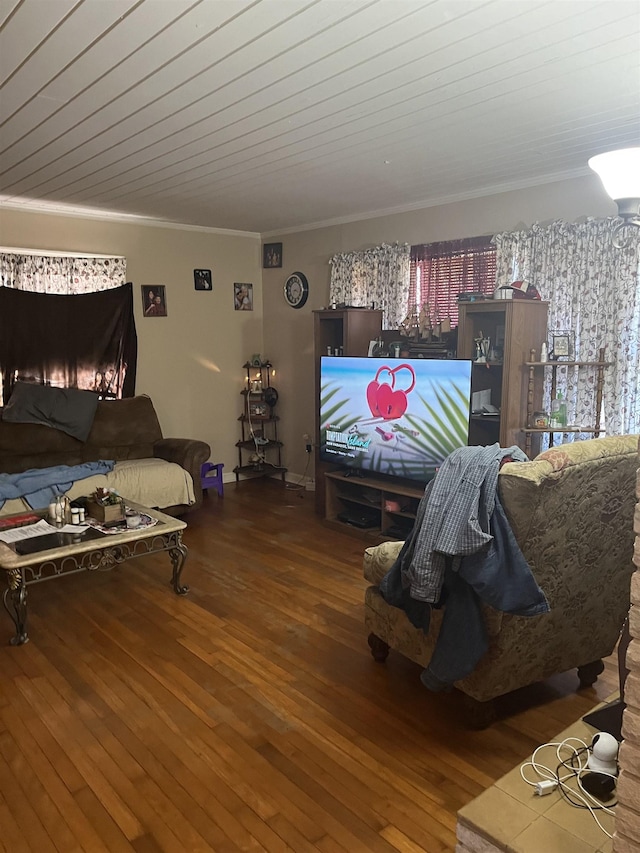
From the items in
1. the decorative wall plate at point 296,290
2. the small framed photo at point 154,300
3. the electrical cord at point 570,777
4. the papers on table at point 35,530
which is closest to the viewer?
the electrical cord at point 570,777

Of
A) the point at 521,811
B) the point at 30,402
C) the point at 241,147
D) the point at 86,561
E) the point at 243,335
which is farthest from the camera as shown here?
the point at 243,335

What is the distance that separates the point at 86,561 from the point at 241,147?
253cm

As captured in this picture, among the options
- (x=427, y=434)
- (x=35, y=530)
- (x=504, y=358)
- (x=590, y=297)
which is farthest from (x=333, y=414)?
(x=35, y=530)

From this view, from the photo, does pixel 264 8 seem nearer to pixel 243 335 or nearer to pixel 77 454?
pixel 77 454

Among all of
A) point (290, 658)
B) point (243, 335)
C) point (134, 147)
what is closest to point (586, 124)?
point (134, 147)

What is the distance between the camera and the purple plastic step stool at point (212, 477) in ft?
19.5

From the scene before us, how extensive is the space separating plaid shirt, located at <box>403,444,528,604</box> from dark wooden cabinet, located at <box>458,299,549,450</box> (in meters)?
1.70

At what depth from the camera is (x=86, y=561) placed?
3.85 metres

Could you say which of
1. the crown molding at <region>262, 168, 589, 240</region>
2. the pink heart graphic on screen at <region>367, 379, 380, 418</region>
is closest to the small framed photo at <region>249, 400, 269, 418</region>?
the crown molding at <region>262, 168, 589, 240</region>

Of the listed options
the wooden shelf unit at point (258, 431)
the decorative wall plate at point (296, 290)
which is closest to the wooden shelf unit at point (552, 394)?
the decorative wall plate at point (296, 290)

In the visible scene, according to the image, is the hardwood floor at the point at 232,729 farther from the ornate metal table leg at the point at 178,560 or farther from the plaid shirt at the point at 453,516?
the plaid shirt at the point at 453,516

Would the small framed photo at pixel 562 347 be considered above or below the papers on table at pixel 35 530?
above

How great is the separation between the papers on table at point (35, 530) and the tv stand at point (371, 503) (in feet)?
6.61

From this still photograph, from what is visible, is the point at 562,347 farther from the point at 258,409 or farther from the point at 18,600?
the point at 18,600
